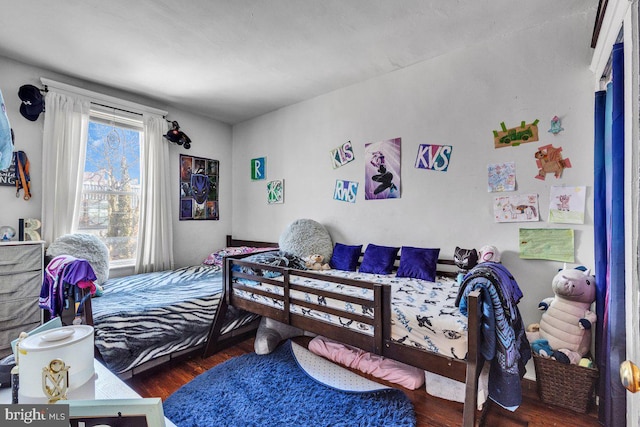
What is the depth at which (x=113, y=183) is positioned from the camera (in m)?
3.05

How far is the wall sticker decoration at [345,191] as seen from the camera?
2.92 metres

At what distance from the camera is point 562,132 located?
1928mm

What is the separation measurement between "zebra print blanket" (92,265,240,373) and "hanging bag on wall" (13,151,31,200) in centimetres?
98

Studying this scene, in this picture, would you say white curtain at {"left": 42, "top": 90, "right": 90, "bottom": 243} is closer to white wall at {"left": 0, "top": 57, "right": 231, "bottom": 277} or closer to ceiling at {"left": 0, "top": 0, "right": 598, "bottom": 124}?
white wall at {"left": 0, "top": 57, "right": 231, "bottom": 277}

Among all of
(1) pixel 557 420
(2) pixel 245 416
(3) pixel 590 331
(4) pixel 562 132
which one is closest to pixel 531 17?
(4) pixel 562 132

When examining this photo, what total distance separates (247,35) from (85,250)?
214 centimetres

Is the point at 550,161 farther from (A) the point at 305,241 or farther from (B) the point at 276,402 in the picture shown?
(B) the point at 276,402

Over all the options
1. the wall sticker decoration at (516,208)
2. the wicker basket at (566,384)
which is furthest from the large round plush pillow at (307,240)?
the wicker basket at (566,384)

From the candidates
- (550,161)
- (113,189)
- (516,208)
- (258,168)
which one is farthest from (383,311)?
(113,189)

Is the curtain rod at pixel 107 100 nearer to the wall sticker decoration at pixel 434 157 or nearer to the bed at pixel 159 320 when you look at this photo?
the bed at pixel 159 320

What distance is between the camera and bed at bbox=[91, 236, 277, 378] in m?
1.90

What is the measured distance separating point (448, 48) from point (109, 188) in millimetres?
3292

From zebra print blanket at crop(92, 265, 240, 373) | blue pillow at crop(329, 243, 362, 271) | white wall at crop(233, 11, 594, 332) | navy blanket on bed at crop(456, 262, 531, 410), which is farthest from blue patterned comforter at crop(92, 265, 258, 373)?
navy blanket on bed at crop(456, 262, 531, 410)

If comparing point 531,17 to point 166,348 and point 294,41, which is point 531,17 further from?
point 166,348
